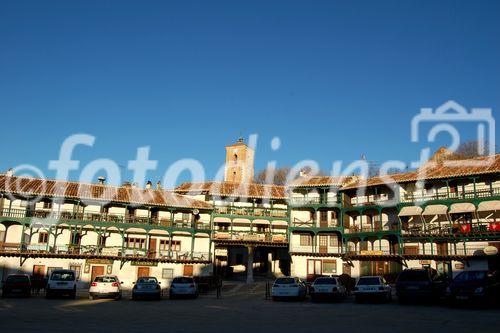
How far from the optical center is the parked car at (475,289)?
67.5 feet

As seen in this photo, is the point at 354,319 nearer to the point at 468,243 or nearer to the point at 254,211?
the point at 468,243

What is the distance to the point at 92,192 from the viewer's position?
48.1 meters

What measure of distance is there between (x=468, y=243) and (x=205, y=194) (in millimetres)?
27685

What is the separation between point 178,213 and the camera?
168 ft

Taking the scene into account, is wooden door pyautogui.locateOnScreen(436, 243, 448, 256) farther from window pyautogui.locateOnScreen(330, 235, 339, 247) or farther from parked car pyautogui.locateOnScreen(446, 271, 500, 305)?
parked car pyautogui.locateOnScreen(446, 271, 500, 305)

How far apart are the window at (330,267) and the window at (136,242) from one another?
764 inches

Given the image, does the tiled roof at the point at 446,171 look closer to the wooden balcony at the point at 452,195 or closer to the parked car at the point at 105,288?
the wooden balcony at the point at 452,195

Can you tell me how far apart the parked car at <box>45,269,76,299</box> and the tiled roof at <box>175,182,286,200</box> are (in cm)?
2568

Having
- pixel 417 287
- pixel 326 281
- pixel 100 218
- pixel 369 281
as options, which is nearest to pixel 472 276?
pixel 417 287

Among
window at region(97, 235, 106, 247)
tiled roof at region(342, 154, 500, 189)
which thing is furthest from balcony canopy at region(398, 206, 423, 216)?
window at region(97, 235, 106, 247)

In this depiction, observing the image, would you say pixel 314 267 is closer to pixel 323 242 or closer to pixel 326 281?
pixel 323 242

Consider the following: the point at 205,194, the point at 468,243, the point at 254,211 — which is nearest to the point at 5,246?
the point at 205,194

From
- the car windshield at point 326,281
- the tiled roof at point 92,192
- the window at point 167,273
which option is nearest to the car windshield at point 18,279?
the car windshield at point 326,281

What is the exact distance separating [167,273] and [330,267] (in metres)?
17.2
